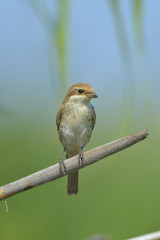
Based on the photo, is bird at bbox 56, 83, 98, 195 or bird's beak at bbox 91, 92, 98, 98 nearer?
bird's beak at bbox 91, 92, 98, 98

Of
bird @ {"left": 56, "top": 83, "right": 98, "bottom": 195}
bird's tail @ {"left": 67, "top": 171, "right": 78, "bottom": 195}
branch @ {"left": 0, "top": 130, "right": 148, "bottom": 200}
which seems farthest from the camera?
bird's tail @ {"left": 67, "top": 171, "right": 78, "bottom": 195}

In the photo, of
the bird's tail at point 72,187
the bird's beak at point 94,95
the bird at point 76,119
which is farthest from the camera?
the bird's tail at point 72,187

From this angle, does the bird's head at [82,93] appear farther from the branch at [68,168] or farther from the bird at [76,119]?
the branch at [68,168]

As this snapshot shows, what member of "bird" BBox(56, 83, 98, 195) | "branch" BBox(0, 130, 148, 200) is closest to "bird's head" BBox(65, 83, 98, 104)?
"bird" BBox(56, 83, 98, 195)

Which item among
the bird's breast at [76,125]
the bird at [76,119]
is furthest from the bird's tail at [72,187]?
the bird's breast at [76,125]

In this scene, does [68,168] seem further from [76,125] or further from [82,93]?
[76,125]

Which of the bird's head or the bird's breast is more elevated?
the bird's head

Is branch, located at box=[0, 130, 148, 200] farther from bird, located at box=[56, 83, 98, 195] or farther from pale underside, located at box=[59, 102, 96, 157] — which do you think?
pale underside, located at box=[59, 102, 96, 157]
